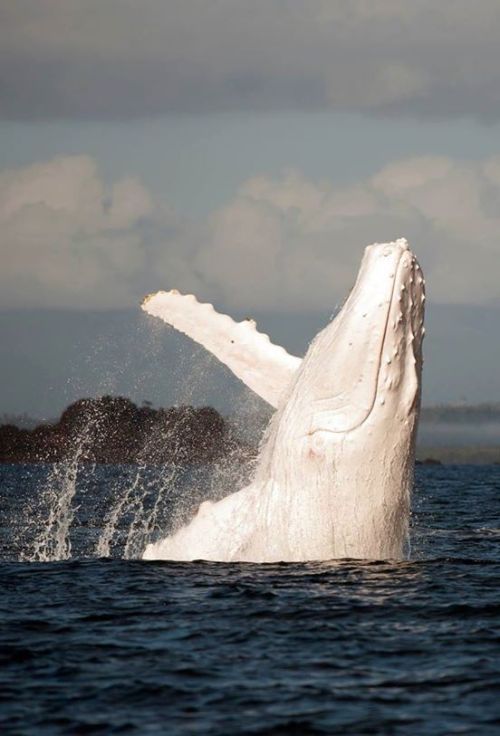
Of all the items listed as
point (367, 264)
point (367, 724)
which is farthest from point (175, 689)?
point (367, 264)

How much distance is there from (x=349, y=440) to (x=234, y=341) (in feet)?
9.77

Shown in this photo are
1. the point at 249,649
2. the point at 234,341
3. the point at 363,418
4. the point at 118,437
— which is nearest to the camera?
the point at 249,649

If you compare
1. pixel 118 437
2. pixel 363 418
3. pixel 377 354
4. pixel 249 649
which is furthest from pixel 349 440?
pixel 118 437

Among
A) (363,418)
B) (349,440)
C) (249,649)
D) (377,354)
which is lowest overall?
(249,649)

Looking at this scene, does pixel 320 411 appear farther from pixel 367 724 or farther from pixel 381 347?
pixel 367 724

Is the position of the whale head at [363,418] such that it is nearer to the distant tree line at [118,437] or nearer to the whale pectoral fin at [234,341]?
the whale pectoral fin at [234,341]

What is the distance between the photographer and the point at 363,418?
14844 millimetres

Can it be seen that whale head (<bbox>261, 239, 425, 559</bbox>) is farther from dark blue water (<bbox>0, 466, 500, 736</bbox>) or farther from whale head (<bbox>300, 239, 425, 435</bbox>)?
dark blue water (<bbox>0, 466, 500, 736</bbox>)

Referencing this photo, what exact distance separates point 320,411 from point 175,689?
14.4 feet

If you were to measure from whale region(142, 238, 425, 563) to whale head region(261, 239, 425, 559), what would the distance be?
11 mm

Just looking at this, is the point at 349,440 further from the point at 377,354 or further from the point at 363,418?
the point at 377,354

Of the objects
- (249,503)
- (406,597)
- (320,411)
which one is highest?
(320,411)

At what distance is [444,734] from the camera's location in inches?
412

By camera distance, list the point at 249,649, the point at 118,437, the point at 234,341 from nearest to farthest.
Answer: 1. the point at 249,649
2. the point at 234,341
3. the point at 118,437
